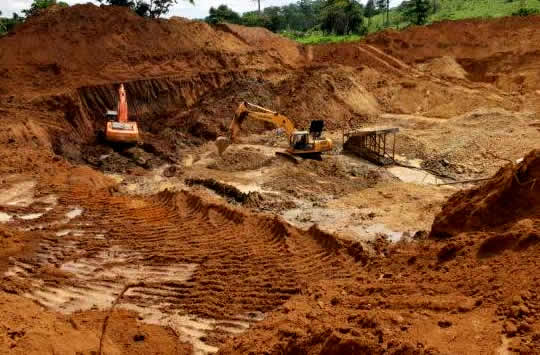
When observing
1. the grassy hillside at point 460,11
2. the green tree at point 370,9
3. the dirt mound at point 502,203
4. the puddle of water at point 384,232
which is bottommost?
the puddle of water at point 384,232

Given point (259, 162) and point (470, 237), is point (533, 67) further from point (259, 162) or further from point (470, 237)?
point (470, 237)

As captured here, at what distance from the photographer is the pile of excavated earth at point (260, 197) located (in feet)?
22.8

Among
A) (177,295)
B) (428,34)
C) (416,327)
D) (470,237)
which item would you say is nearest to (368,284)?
(470,237)

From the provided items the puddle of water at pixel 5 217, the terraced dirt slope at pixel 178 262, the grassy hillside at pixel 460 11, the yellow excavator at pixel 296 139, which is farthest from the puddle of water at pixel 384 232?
the grassy hillside at pixel 460 11

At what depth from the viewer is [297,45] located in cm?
3925

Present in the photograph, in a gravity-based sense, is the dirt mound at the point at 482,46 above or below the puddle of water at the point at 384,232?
above

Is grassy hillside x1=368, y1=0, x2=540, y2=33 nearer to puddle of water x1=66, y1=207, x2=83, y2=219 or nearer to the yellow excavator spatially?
the yellow excavator

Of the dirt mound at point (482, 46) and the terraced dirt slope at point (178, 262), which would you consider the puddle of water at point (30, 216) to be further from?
the dirt mound at point (482, 46)

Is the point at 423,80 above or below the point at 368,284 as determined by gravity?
above

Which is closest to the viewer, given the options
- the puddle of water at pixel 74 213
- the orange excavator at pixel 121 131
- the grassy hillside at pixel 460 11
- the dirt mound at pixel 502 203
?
Answer: the dirt mound at pixel 502 203

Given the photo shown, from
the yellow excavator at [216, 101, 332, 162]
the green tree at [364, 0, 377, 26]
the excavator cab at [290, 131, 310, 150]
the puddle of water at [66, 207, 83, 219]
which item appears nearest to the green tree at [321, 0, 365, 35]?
the green tree at [364, 0, 377, 26]

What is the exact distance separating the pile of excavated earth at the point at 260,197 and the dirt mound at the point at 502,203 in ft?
0.12

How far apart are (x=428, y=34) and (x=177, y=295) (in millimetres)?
32716

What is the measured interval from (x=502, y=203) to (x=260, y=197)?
7874 mm
